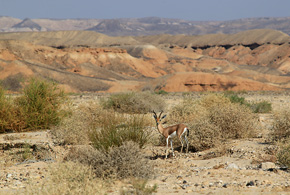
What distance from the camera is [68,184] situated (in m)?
6.21

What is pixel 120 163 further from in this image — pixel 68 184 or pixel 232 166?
pixel 232 166

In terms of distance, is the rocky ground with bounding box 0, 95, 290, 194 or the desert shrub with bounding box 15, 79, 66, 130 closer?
the rocky ground with bounding box 0, 95, 290, 194

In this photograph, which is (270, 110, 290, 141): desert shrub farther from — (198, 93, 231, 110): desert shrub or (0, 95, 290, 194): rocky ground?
(198, 93, 231, 110): desert shrub

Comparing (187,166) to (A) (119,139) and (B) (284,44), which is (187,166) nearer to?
(A) (119,139)

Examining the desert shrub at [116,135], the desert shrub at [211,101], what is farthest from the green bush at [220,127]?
the desert shrub at [211,101]

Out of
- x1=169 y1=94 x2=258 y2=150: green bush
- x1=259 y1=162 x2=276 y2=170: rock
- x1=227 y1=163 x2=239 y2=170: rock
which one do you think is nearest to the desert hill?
x1=169 y1=94 x2=258 y2=150: green bush

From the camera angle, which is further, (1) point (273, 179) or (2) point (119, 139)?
(2) point (119, 139)

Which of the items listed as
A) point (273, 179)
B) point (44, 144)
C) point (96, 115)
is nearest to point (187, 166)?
point (273, 179)

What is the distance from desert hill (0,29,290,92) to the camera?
4925cm

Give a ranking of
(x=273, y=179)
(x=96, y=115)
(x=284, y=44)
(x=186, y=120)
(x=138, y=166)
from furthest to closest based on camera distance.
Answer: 1. (x=284, y=44)
2. (x=186, y=120)
3. (x=96, y=115)
4. (x=138, y=166)
5. (x=273, y=179)

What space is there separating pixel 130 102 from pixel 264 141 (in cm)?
1007

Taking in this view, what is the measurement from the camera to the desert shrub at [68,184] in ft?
18.5

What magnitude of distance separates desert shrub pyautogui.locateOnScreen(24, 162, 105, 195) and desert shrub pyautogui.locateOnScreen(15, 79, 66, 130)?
7112 millimetres

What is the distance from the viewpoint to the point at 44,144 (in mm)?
11016
